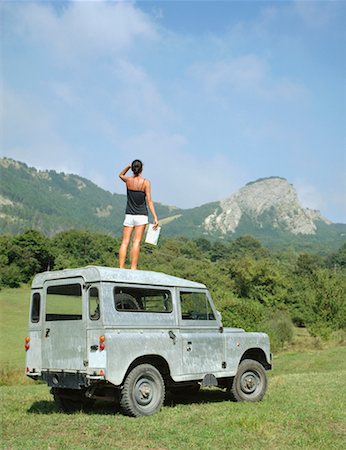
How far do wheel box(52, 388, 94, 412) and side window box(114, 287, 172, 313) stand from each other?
1.97 metres

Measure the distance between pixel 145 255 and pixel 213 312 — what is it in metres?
103

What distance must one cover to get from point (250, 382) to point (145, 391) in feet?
9.34

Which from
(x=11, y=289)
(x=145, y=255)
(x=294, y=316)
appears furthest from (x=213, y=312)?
(x=145, y=255)

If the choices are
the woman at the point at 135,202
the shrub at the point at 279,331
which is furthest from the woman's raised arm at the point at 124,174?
the shrub at the point at 279,331

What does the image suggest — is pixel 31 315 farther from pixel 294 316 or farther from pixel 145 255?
pixel 145 255

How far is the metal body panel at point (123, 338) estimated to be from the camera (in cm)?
891

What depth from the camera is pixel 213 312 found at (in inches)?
435

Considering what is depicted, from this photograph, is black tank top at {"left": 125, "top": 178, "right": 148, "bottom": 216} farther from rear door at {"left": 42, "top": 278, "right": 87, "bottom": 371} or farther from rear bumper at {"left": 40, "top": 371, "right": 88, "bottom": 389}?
rear bumper at {"left": 40, "top": 371, "right": 88, "bottom": 389}

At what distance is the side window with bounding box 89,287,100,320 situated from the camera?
9109 millimetres

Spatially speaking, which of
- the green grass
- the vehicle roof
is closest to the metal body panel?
the vehicle roof

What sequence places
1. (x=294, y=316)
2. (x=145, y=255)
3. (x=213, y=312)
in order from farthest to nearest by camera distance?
(x=145, y=255), (x=294, y=316), (x=213, y=312)

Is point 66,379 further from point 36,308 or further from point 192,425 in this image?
point 192,425

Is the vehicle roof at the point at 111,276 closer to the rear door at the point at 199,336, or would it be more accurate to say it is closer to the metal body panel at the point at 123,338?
the metal body panel at the point at 123,338

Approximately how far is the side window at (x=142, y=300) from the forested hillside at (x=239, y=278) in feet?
127
